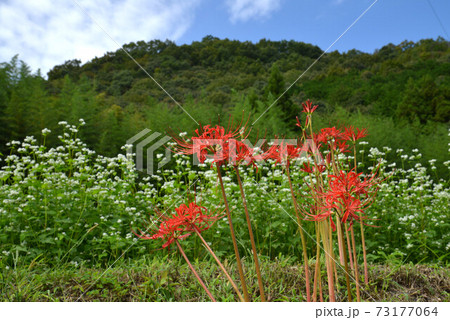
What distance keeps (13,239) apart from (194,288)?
5.97ft

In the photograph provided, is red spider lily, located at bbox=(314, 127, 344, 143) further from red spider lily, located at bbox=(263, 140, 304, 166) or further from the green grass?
the green grass

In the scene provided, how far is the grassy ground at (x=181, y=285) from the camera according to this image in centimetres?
182

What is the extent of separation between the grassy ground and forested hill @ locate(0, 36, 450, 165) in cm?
365

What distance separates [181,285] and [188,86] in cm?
611

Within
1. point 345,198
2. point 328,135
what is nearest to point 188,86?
point 328,135

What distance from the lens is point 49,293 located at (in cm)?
180

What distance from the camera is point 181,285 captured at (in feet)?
6.28

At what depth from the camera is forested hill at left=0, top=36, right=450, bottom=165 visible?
6.28 metres

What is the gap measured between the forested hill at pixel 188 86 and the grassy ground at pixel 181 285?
365cm

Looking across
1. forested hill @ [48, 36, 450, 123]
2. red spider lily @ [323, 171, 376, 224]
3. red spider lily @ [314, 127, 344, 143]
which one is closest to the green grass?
red spider lily @ [314, 127, 344, 143]

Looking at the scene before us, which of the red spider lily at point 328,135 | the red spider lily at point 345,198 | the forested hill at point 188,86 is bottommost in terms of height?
the red spider lily at point 345,198

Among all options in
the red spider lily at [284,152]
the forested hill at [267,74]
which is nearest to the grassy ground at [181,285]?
the red spider lily at [284,152]

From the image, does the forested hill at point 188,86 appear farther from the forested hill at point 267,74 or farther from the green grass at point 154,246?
the green grass at point 154,246
